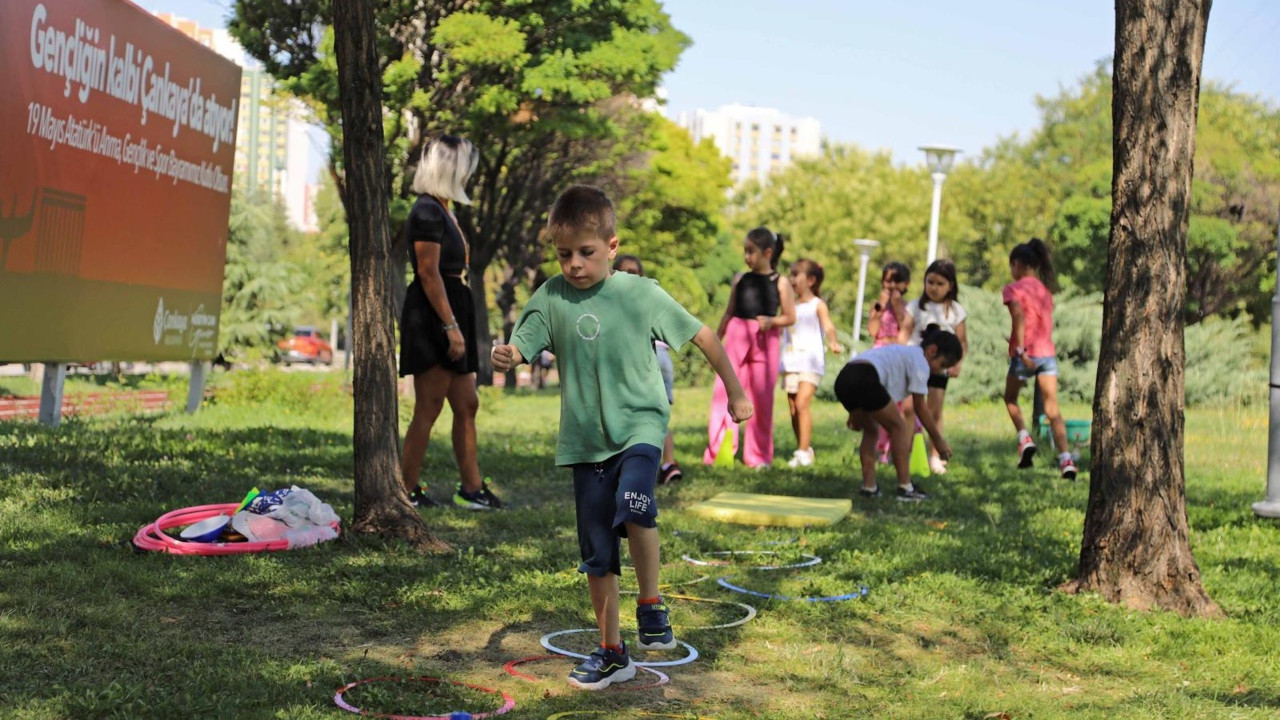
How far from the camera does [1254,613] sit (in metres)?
6.12

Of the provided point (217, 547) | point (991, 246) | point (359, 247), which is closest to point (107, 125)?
point (359, 247)

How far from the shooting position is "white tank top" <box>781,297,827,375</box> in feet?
37.9

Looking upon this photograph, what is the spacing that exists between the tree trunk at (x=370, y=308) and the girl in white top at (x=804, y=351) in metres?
5.45

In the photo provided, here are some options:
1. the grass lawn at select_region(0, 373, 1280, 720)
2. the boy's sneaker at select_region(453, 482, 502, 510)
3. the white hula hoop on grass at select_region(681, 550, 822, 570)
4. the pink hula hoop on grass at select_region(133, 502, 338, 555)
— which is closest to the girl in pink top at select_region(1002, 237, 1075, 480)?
the grass lawn at select_region(0, 373, 1280, 720)

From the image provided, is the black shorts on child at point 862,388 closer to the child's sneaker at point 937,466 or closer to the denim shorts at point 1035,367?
the child's sneaker at point 937,466

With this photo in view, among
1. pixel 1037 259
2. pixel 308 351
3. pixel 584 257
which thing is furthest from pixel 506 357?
pixel 308 351

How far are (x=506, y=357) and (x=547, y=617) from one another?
4.98 feet

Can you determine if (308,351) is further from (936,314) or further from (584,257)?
(584,257)

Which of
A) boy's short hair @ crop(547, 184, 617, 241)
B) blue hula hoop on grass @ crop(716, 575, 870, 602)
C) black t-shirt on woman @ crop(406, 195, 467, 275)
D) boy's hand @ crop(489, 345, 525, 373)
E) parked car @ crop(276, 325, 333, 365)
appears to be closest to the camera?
boy's hand @ crop(489, 345, 525, 373)

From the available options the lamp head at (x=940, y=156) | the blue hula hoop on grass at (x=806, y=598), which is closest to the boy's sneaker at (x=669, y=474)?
the blue hula hoop on grass at (x=806, y=598)

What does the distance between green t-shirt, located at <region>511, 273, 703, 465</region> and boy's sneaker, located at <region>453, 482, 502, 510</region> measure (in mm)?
3750

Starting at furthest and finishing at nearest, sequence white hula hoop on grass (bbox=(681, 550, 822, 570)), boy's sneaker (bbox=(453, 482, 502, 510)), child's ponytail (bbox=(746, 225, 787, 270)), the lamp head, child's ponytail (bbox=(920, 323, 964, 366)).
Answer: the lamp head, child's ponytail (bbox=(746, 225, 787, 270)), child's ponytail (bbox=(920, 323, 964, 366)), boy's sneaker (bbox=(453, 482, 502, 510)), white hula hoop on grass (bbox=(681, 550, 822, 570))

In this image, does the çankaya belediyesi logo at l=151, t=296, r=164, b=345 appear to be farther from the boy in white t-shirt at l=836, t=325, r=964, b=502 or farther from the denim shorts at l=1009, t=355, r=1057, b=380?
the denim shorts at l=1009, t=355, r=1057, b=380

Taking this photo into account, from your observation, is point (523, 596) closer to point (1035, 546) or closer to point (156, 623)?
point (156, 623)
